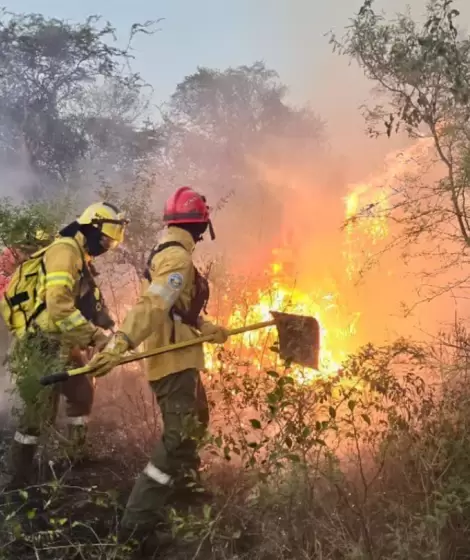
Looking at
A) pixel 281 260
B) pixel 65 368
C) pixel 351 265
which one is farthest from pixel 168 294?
pixel 281 260

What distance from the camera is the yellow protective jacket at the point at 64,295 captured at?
4168 mm

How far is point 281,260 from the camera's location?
11.8m

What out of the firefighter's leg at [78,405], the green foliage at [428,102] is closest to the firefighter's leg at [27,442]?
the firefighter's leg at [78,405]

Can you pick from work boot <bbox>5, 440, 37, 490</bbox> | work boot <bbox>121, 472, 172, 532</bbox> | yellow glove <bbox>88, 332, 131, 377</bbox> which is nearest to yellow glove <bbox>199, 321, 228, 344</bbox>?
yellow glove <bbox>88, 332, 131, 377</bbox>

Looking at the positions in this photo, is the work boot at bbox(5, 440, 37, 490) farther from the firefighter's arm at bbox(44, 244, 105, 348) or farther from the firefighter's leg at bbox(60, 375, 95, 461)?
the firefighter's arm at bbox(44, 244, 105, 348)

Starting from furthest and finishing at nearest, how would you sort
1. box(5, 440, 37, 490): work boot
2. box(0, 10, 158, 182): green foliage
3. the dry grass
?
box(0, 10, 158, 182): green foliage, box(5, 440, 37, 490): work boot, the dry grass

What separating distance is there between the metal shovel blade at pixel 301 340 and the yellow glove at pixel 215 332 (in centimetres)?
37

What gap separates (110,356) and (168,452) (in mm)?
719

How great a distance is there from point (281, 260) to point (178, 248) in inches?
316

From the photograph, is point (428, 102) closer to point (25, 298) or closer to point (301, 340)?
point (301, 340)

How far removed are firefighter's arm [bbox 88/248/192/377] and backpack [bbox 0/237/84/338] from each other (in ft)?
3.27

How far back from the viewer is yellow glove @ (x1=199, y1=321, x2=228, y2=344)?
4004 millimetres

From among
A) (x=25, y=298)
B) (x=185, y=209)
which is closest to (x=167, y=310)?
(x=185, y=209)

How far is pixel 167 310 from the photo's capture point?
367 cm
